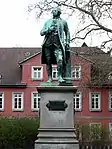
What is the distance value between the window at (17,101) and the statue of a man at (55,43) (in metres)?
33.4

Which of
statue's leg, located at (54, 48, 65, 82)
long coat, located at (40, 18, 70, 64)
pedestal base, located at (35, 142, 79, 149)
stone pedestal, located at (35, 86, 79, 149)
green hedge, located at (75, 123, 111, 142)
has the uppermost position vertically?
long coat, located at (40, 18, 70, 64)

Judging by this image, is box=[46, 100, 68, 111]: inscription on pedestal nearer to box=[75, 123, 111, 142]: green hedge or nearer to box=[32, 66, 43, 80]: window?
box=[75, 123, 111, 142]: green hedge

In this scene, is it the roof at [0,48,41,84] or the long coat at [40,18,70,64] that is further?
the roof at [0,48,41,84]

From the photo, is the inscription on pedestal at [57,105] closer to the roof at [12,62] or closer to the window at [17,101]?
the window at [17,101]

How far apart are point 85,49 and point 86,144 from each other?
5.97 meters

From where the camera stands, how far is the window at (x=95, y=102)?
48006 mm

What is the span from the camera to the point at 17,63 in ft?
163

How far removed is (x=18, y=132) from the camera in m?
32.2

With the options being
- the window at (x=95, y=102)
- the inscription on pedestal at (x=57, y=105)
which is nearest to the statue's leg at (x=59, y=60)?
the inscription on pedestal at (x=57, y=105)

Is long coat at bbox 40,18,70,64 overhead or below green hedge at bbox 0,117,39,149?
overhead

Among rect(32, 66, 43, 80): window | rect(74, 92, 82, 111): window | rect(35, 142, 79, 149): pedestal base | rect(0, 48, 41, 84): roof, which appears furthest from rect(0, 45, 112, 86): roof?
rect(35, 142, 79, 149): pedestal base

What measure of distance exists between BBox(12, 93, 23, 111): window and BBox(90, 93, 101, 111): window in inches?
263

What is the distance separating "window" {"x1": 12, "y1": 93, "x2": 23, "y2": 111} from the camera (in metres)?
47.6

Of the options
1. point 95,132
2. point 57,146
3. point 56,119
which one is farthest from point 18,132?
point 57,146
